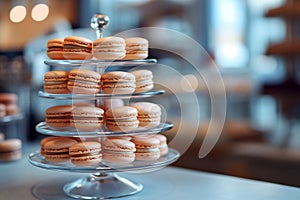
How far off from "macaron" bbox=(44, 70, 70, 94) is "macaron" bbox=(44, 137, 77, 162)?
0.30 feet

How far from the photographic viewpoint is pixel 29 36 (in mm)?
4875

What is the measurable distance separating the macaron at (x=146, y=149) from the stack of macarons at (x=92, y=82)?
9 centimetres

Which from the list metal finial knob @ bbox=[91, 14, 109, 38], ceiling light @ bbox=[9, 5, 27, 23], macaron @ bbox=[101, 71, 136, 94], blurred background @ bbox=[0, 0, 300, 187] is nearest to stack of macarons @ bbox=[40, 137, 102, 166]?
macaron @ bbox=[101, 71, 136, 94]

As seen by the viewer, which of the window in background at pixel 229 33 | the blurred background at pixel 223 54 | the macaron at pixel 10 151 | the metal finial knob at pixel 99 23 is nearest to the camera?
the metal finial knob at pixel 99 23

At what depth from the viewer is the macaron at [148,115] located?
2.70ft

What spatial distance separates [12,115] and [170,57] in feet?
7.90

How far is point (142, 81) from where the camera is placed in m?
0.83

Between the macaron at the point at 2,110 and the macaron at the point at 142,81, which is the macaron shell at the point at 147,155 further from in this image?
the macaron at the point at 2,110

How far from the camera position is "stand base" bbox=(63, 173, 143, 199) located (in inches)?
32.3

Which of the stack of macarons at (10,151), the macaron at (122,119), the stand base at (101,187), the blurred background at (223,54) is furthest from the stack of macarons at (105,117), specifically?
the blurred background at (223,54)

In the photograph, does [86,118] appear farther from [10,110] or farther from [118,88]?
[10,110]

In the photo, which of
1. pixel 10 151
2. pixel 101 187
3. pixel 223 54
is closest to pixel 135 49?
pixel 101 187

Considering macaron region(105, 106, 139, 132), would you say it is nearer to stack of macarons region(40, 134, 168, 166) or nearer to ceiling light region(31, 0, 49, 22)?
stack of macarons region(40, 134, 168, 166)

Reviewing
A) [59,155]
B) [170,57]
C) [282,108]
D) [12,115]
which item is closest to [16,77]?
[170,57]
